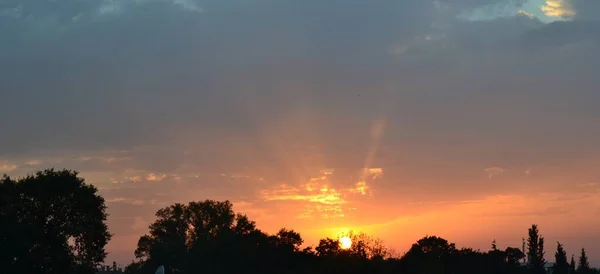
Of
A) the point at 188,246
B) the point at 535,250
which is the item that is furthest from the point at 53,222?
the point at 535,250

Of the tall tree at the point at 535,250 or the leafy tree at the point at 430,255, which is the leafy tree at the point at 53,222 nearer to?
the leafy tree at the point at 430,255

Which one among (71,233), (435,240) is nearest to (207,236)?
(435,240)

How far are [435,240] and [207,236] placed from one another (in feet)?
137

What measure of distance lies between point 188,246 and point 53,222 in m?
48.0

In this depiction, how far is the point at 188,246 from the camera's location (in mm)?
135625

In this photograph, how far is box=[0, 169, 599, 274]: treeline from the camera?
286ft

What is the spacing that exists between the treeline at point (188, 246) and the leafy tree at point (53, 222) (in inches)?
4.6

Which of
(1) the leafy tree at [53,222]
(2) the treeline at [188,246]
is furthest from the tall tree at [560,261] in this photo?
(1) the leafy tree at [53,222]

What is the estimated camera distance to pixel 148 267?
131625 mm

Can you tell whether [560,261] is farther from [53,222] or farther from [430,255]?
[53,222]

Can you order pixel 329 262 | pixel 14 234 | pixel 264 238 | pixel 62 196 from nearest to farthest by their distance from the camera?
pixel 14 234 → pixel 62 196 → pixel 329 262 → pixel 264 238

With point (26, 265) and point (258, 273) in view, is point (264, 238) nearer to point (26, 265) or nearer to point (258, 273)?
point (258, 273)

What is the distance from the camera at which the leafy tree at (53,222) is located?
8619cm

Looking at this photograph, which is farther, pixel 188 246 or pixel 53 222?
pixel 188 246
